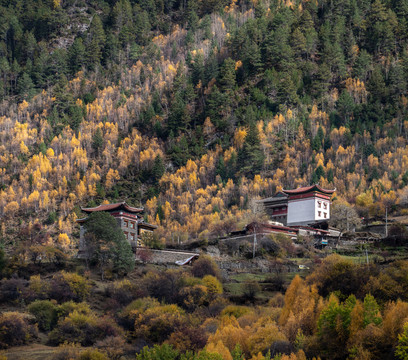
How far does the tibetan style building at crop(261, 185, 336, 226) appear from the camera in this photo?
89.8m

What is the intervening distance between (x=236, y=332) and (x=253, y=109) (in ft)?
312

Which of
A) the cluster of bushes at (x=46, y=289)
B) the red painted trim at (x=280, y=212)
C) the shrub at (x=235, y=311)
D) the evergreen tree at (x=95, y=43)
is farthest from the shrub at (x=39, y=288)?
the evergreen tree at (x=95, y=43)

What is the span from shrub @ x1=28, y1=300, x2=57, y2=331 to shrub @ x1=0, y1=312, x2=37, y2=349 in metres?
2.66

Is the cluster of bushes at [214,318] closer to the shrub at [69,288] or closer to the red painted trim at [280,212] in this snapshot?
the shrub at [69,288]

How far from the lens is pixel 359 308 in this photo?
47188 mm

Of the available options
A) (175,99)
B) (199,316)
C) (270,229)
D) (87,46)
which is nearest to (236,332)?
(199,316)

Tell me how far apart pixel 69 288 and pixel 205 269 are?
13.1m

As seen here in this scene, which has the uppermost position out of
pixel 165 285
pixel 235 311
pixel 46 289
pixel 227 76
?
pixel 227 76

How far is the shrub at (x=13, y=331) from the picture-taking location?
54.9 meters

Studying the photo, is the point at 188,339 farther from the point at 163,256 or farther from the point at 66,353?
the point at 163,256

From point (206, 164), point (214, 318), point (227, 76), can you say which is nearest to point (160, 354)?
point (214, 318)

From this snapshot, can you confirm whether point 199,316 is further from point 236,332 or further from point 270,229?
point 270,229

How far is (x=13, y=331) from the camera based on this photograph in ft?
181

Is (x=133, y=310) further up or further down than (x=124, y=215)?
further down
